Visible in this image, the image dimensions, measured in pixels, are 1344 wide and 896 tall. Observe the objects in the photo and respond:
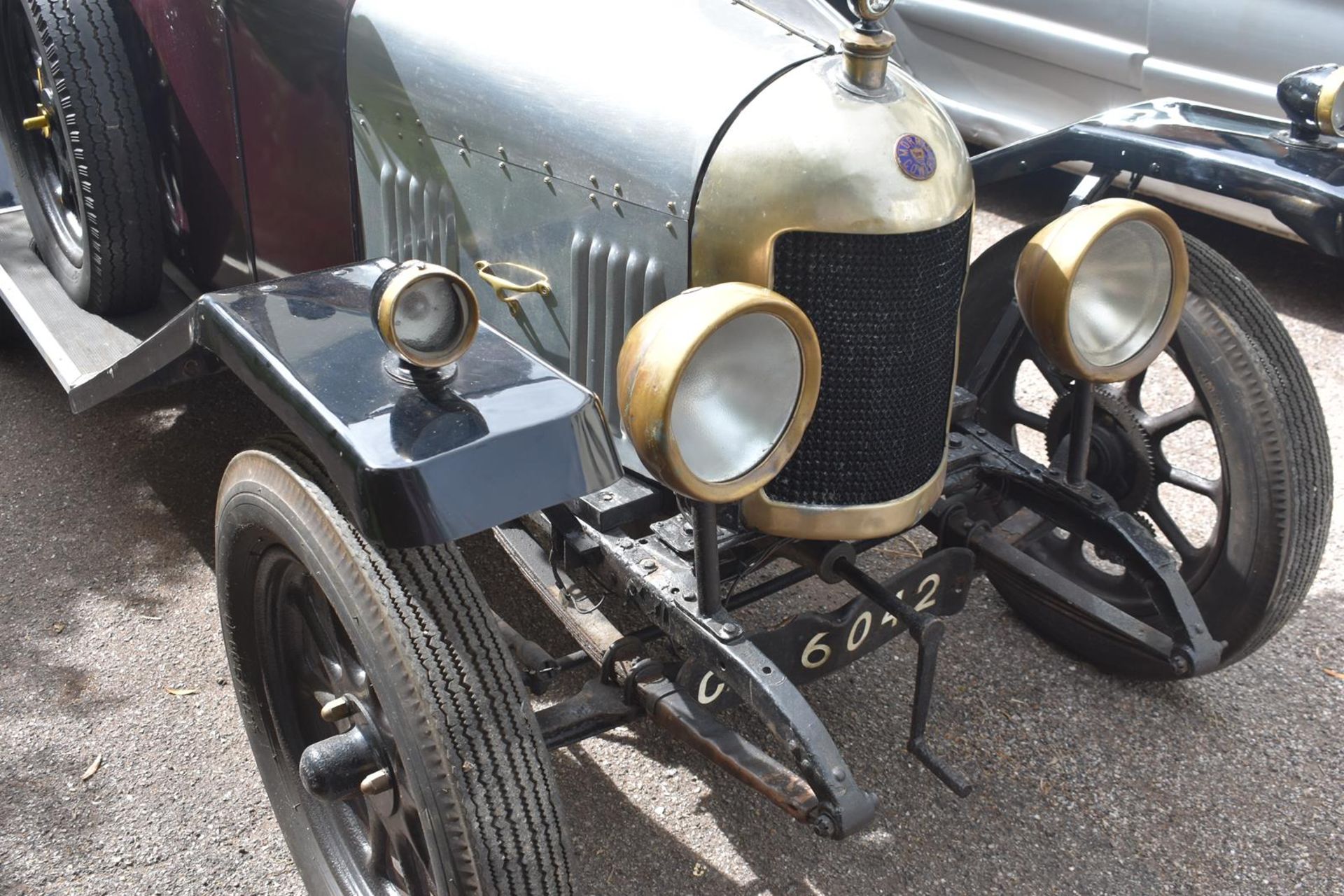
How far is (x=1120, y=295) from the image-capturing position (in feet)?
6.95

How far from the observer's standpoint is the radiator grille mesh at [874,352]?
6.15 ft

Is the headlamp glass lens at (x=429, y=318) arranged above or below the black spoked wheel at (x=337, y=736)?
above

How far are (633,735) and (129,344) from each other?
1541 mm

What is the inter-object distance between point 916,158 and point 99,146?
6.65 ft

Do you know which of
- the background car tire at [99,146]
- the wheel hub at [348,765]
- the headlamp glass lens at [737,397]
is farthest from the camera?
the background car tire at [99,146]

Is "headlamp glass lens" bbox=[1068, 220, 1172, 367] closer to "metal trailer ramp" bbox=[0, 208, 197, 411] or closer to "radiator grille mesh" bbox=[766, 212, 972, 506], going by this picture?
"radiator grille mesh" bbox=[766, 212, 972, 506]

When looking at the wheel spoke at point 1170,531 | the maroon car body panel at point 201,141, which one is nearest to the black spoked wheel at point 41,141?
the maroon car body panel at point 201,141

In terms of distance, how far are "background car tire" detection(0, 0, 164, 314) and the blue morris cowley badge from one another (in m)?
1.97

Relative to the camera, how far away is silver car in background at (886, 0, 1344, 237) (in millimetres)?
4277

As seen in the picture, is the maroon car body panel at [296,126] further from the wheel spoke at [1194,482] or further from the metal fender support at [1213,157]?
the wheel spoke at [1194,482]

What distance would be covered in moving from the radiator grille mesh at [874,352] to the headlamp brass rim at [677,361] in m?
0.25

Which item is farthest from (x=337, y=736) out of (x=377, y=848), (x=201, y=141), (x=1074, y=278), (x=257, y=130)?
(x=201, y=141)

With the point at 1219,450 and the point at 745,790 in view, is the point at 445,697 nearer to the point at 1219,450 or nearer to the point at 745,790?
the point at 745,790

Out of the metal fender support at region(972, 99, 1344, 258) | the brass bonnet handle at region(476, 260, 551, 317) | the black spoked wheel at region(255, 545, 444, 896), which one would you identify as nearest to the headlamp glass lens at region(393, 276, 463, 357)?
the black spoked wheel at region(255, 545, 444, 896)
